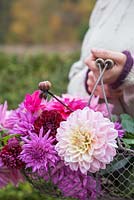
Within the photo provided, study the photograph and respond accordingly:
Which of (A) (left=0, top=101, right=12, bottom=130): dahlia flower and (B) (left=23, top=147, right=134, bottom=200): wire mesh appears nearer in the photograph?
(B) (left=23, top=147, right=134, bottom=200): wire mesh

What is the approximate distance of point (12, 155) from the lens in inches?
51.6

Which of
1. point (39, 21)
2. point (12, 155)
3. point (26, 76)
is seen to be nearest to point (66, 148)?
point (12, 155)

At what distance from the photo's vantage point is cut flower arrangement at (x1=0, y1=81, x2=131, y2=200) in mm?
1225

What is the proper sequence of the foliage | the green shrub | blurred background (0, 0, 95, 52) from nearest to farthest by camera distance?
the green shrub < the foliage < blurred background (0, 0, 95, 52)

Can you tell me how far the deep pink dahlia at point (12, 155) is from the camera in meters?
1.31

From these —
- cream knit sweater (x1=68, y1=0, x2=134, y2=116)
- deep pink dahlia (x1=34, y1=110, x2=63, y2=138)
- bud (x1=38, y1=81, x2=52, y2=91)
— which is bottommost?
Answer: deep pink dahlia (x1=34, y1=110, x2=63, y2=138)

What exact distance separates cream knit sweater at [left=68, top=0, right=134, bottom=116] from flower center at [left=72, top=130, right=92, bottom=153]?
0.79 feet

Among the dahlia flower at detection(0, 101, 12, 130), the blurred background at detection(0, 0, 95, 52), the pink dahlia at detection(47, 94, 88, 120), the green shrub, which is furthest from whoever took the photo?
the blurred background at detection(0, 0, 95, 52)

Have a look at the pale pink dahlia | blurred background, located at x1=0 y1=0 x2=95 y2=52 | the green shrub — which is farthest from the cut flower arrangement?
blurred background, located at x1=0 y1=0 x2=95 y2=52

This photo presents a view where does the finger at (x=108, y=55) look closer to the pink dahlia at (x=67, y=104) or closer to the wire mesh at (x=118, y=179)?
the pink dahlia at (x=67, y=104)

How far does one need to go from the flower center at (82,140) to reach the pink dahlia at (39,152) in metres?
0.06

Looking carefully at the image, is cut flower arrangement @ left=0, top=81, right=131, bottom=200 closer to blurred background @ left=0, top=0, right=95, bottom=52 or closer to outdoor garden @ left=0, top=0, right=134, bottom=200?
outdoor garden @ left=0, top=0, right=134, bottom=200

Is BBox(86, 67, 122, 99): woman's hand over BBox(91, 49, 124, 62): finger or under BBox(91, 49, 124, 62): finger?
under

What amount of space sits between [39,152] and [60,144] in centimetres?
5
